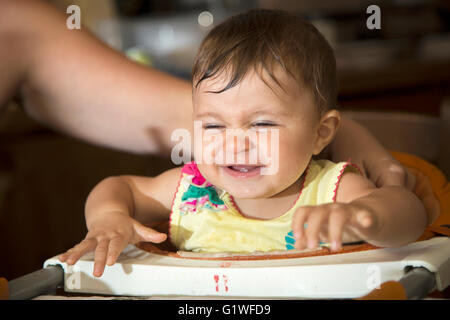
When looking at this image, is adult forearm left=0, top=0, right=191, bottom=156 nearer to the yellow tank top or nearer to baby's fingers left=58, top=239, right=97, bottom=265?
the yellow tank top

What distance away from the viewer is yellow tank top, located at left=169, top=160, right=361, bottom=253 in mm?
580

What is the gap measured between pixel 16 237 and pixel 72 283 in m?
1.01

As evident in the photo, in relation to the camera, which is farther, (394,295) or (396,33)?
(396,33)

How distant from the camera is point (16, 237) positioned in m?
1.45

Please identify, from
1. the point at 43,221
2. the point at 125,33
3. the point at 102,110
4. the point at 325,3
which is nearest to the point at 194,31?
the point at 125,33

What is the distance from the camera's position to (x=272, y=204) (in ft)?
1.95

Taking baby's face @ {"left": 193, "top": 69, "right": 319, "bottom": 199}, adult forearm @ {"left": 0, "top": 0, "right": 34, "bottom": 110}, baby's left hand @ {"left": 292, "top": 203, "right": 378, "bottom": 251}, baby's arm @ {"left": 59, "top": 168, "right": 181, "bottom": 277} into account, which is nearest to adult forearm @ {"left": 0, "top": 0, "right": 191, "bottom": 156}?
adult forearm @ {"left": 0, "top": 0, "right": 34, "bottom": 110}

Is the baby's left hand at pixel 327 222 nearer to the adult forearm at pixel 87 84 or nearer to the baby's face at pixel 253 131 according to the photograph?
the baby's face at pixel 253 131

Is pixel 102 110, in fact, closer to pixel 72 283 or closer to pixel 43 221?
pixel 72 283

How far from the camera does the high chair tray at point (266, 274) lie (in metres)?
0.46

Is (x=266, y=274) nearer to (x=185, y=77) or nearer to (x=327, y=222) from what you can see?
(x=327, y=222)

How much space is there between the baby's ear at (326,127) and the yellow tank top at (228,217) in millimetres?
28

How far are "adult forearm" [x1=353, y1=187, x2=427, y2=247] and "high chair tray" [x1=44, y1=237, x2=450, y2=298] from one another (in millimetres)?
12

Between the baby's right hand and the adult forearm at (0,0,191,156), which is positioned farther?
the adult forearm at (0,0,191,156)
